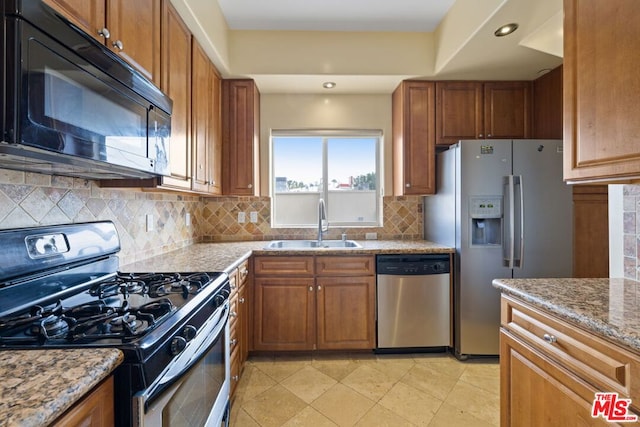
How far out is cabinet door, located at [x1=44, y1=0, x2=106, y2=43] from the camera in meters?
0.92

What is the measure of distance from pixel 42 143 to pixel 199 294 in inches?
28.0

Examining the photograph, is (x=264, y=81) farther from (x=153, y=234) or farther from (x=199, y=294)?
(x=199, y=294)

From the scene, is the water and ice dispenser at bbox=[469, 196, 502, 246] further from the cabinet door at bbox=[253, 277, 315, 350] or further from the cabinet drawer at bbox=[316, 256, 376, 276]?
the cabinet door at bbox=[253, 277, 315, 350]

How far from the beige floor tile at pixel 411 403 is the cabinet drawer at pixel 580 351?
2.84ft

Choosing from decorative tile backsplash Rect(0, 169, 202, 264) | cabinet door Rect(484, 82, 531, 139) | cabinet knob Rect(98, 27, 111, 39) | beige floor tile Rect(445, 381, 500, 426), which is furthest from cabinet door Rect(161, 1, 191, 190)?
cabinet door Rect(484, 82, 531, 139)

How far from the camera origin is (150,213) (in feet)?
6.37

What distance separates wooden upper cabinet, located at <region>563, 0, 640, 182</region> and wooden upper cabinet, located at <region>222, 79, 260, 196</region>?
219cm

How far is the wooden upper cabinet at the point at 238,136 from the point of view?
2588mm

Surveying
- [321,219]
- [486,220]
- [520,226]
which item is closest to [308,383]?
[321,219]

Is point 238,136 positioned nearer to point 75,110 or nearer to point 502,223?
point 75,110

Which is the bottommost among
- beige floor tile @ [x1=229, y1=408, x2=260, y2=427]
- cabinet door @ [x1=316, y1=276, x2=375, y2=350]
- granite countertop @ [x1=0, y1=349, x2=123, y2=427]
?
beige floor tile @ [x1=229, y1=408, x2=260, y2=427]

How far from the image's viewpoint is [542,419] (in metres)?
1.07

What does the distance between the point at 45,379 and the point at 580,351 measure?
1454mm

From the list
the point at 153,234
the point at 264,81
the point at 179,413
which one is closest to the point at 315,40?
the point at 264,81
